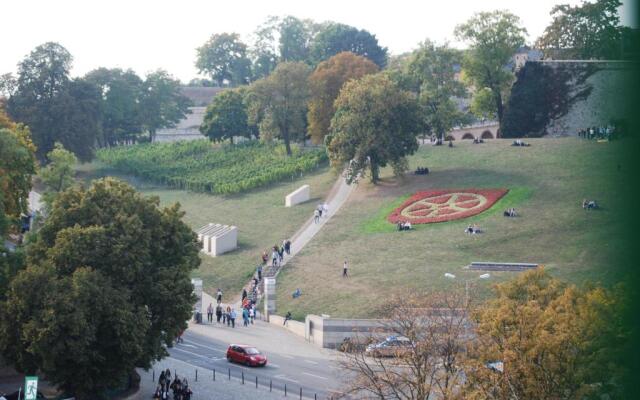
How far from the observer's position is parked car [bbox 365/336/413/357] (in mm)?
31711

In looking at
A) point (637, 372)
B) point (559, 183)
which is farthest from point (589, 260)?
point (637, 372)

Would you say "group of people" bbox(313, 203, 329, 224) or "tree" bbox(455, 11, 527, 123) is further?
"tree" bbox(455, 11, 527, 123)

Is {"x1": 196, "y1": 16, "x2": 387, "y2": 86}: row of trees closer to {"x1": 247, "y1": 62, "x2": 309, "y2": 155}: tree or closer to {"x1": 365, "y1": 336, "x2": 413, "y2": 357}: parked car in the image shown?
{"x1": 247, "y1": 62, "x2": 309, "y2": 155}: tree

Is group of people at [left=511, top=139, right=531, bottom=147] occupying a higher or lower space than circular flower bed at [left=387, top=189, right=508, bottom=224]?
higher

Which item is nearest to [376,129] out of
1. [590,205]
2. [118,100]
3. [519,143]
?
[519,143]

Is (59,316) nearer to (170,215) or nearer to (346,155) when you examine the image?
(170,215)

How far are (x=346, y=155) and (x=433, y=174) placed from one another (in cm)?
801

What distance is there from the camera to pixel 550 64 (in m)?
90.9

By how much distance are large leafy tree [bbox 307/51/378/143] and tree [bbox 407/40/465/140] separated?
30.0 feet

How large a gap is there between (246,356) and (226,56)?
4759 inches

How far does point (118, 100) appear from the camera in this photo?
126 metres

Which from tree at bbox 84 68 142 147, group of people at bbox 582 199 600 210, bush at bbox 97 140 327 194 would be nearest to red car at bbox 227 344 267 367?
group of people at bbox 582 199 600 210

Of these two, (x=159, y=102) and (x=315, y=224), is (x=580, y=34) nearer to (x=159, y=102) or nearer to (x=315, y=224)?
(x=315, y=224)

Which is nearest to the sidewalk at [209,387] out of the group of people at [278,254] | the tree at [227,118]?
the group of people at [278,254]
